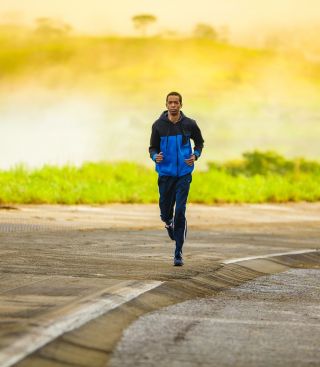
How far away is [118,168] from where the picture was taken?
118ft

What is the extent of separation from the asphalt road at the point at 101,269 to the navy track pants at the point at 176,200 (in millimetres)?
355

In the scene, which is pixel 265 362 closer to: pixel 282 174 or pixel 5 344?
pixel 5 344

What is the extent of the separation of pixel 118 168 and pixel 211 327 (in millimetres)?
26989

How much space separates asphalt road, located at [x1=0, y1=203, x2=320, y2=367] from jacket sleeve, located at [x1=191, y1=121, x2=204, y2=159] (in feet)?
4.05

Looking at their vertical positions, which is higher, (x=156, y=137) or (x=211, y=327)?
(x=156, y=137)

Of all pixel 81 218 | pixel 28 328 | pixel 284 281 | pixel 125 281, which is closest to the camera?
pixel 28 328

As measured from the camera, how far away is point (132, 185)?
3347cm

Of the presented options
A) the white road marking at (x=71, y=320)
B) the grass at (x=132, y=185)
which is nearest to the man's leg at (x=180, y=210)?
the white road marking at (x=71, y=320)

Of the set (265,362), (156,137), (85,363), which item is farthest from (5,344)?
(156,137)

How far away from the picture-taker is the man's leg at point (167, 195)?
1360cm

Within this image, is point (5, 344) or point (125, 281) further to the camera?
point (125, 281)

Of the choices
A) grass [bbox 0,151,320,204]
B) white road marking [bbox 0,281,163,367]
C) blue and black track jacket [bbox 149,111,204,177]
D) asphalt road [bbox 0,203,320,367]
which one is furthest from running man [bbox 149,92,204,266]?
grass [bbox 0,151,320,204]

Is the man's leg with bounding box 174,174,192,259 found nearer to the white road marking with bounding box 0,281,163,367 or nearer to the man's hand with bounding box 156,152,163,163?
the man's hand with bounding box 156,152,163,163

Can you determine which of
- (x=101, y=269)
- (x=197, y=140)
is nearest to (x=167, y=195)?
(x=197, y=140)
